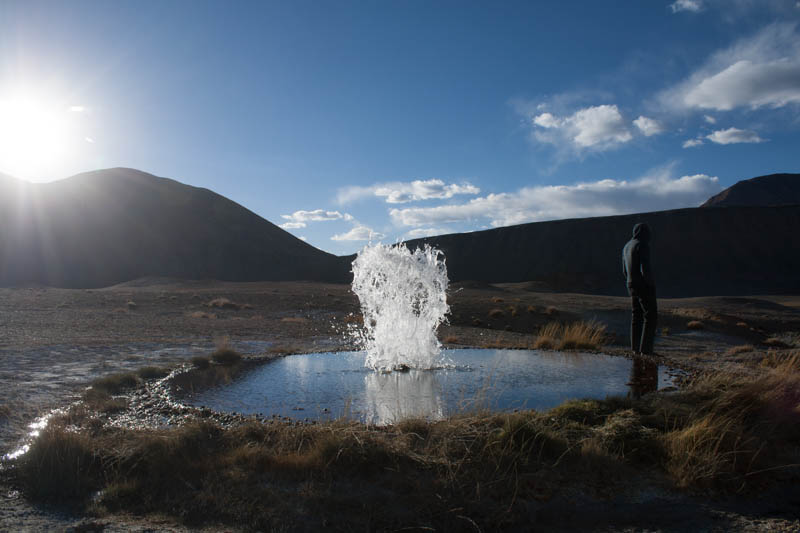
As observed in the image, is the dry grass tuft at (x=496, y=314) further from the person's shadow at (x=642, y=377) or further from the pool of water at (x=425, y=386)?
the person's shadow at (x=642, y=377)

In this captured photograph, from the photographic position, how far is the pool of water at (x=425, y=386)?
6500 mm

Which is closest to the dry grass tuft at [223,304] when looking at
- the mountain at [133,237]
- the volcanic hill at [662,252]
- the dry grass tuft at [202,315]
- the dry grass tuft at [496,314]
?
the dry grass tuft at [202,315]

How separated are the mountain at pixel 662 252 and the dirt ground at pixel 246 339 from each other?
3109 centimetres

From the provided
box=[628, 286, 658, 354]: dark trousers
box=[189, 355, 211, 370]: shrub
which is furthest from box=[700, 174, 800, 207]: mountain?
box=[189, 355, 211, 370]: shrub

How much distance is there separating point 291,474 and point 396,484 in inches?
33.7

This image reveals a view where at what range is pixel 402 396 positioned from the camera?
7207mm

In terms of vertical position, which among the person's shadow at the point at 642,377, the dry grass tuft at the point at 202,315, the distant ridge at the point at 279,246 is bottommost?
the person's shadow at the point at 642,377

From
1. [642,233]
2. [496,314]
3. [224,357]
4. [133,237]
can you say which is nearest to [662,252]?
[496,314]

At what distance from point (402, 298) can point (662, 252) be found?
71264mm

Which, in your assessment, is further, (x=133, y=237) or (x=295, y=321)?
(x=133, y=237)

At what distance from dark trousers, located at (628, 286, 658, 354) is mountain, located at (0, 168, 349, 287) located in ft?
219

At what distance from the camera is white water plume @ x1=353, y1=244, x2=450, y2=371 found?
987cm

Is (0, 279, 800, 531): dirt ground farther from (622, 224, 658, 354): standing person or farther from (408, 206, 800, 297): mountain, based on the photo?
(408, 206, 800, 297): mountain

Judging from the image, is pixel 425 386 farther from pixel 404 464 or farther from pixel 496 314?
pixel 496 314
